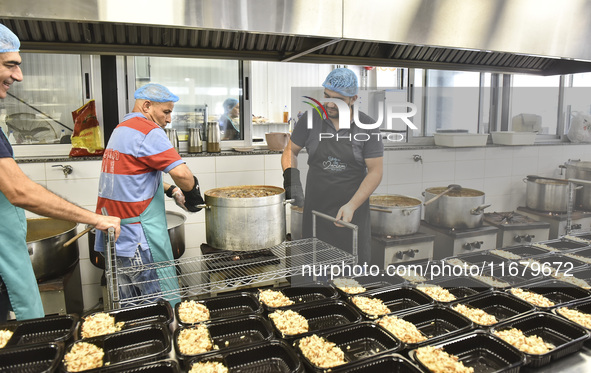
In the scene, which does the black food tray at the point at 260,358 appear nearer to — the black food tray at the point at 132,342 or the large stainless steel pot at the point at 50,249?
the black food tray at the point at 132,342

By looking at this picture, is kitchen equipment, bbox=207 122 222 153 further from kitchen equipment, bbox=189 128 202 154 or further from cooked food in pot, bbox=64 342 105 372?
cooked food in pot, bbox=64 342 105 372

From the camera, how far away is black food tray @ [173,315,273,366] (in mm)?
1259

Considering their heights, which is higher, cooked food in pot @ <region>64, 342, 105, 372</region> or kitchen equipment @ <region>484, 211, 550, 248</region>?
cooked food in pot @ <region>64, 342, 105, 372</region>

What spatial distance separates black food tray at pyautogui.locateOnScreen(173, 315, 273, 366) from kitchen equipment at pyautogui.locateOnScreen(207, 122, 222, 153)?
222 centimetres

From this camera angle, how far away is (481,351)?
1.23 metres

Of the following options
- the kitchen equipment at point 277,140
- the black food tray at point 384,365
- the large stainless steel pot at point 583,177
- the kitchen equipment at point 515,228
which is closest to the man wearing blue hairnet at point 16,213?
the black food tray at point 384,365

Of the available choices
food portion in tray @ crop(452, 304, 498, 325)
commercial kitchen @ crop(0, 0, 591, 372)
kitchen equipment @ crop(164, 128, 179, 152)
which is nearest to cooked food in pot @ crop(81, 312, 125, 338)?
commercial kitchen @ crop(0, 0, 591, 372)

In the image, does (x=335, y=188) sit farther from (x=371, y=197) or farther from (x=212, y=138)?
(x=212, y=138)

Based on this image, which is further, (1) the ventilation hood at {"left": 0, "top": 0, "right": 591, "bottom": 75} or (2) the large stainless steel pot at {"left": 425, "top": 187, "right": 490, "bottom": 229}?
(2) the large stainless steel pot at {"left": 425, "top": 187, "right": 490, "bottom": 229}

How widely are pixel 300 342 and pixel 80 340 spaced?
1.97 ft

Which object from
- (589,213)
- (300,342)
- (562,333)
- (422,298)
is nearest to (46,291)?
(300,342)

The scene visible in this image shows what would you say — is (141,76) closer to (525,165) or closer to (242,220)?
(242,220)

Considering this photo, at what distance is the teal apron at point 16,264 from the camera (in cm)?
165

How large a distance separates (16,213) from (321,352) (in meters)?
1.34
